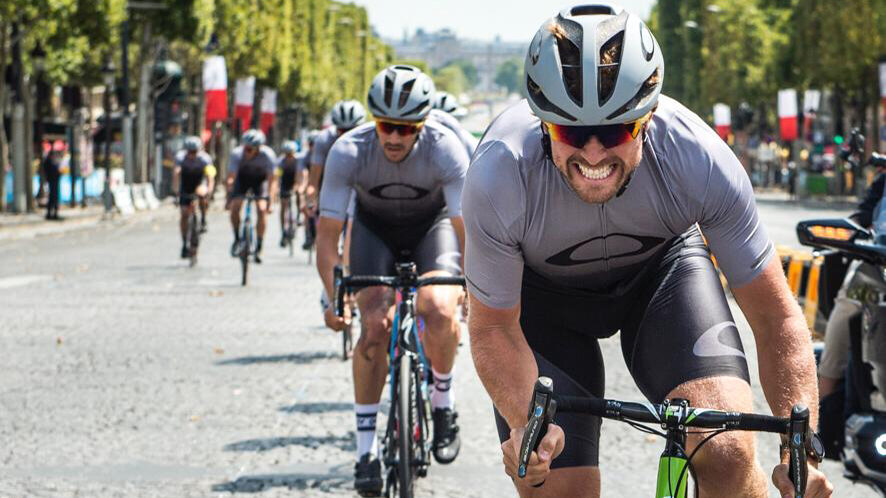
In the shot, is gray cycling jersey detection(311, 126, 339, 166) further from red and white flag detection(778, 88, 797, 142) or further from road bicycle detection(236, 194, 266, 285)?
red and white flag detection(778, 88, 797, 142)

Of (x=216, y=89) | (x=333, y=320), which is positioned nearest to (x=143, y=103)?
(x=216, y=89)

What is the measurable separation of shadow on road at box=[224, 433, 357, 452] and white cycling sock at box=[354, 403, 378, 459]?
4.00 feet

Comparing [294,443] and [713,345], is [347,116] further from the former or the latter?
[713,345]

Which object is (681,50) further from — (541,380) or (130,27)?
(541,380)

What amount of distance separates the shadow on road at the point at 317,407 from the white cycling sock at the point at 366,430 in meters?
2.52

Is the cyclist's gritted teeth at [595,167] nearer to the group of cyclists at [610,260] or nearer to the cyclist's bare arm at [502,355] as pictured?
the group of cyclists at [610,260]

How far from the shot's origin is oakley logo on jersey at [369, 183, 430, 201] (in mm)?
7926

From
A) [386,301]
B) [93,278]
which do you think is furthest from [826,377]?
[93,278]

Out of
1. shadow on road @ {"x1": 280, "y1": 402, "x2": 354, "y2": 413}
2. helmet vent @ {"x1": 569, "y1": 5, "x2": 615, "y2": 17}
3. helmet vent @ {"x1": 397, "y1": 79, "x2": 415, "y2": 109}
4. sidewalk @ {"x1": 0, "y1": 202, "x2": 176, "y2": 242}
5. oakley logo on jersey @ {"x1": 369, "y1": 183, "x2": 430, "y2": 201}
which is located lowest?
sidewalk @ {"x1": 0, "y1": 202, "x2": 176, "y2": 242}

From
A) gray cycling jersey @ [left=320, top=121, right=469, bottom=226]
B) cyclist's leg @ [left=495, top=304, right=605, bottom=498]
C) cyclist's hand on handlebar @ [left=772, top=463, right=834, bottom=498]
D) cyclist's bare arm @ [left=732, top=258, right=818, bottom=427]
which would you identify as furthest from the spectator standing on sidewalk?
cyclist's hand on handlebar @ [left=772, top=463, right=834, bottom=498]

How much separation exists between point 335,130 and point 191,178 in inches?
375

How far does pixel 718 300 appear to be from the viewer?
179 inches

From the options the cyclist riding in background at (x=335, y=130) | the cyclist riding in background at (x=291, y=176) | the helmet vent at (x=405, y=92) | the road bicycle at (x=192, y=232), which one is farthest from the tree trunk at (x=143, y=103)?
the helmet vent at (x=405, y=92)

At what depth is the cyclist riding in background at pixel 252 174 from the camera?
21.7m
